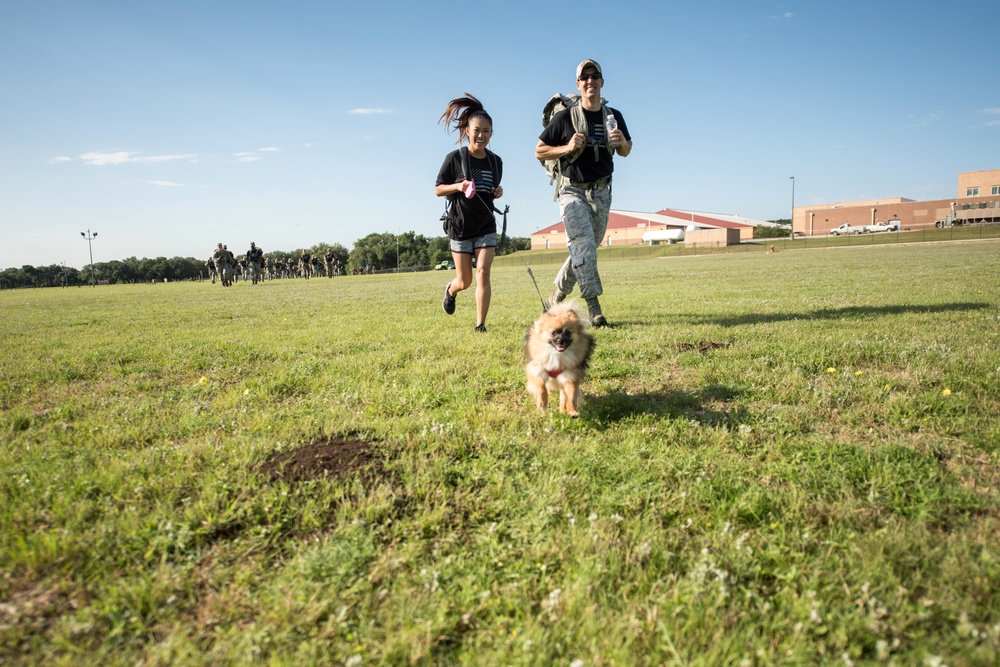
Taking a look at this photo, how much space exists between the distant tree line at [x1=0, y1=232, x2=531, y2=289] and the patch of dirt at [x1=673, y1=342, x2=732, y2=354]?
85829 mm

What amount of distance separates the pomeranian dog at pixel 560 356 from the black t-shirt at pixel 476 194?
3397 millimetres

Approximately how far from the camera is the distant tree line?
98938 millimetres

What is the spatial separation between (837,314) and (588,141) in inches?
193

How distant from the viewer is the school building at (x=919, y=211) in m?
86.3

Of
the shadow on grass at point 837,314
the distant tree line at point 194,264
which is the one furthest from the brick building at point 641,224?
the shadow on grass at point 837,314

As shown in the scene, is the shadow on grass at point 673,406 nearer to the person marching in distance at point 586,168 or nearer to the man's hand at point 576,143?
the person marching in distance at point 586,168

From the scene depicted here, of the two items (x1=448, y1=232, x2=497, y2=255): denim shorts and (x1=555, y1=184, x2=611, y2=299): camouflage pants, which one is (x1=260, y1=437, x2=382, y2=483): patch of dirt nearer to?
(x1=448, y1=232, x2=497, y2=255): denim shorts

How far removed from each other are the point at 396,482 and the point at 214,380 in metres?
3.47

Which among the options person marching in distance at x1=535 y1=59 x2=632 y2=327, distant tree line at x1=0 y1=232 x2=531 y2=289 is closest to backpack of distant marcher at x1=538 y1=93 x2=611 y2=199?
person marching in distance at x1=535 y1=59 x2=632 y2=327

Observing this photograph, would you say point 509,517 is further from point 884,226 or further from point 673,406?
point 884,226

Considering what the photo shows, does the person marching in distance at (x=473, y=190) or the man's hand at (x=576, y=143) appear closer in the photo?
the man's hand at (x=576, y=143)

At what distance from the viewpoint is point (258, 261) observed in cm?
3138

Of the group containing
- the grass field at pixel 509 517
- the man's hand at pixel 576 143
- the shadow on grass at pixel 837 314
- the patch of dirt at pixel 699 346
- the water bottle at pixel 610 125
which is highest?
the water bottle at pixel 610 125

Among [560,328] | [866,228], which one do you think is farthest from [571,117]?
[866,228]
